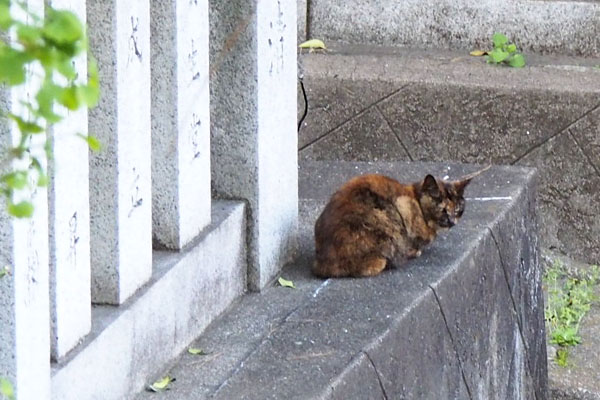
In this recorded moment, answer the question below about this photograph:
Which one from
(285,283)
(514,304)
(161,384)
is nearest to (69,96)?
(161,384)

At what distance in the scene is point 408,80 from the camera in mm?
6820

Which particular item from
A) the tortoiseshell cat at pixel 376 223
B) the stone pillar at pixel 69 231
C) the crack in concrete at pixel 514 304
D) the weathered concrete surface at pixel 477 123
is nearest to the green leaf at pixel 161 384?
the stone pillar at pixel 69 231

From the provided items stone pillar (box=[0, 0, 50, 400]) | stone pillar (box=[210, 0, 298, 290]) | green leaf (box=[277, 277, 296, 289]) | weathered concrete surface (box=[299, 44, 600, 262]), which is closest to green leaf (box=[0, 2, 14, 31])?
stone pillar (box=[0, 0, 50, 400])

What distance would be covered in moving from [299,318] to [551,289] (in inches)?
130

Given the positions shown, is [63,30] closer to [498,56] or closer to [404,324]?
A: [404,324]

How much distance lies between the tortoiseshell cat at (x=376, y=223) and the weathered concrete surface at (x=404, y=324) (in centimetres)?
5

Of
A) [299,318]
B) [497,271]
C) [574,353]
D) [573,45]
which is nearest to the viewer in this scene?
[299,318]

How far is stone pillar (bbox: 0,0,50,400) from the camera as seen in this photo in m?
2.51

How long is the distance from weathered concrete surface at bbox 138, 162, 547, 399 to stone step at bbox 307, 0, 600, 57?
1969mm

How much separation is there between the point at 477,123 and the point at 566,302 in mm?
1048

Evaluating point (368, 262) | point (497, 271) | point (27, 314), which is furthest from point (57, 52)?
point (497, 271)

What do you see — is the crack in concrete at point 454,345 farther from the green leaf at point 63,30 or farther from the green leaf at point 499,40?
the green leaf at point 499,40

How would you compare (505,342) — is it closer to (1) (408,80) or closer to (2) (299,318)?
(2) (299,318)

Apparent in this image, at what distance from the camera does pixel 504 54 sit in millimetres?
7160
